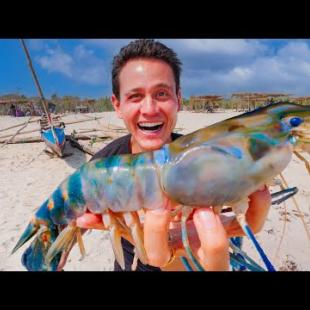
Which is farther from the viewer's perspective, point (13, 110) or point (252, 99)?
point (252, 99)

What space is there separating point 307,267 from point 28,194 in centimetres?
637

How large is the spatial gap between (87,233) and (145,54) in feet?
11.9

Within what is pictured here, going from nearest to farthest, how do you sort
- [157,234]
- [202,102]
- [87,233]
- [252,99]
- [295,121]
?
[295,121] < [157,234] < [87,233] < [252,99] < [202,102]

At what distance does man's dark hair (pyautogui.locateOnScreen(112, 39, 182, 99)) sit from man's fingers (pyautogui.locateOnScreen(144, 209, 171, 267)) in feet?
4.09

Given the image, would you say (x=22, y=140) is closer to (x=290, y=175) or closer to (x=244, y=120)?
(x=290, y=175)

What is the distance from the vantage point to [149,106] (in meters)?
2.22

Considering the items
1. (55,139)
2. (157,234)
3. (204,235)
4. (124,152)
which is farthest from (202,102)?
(204,235)

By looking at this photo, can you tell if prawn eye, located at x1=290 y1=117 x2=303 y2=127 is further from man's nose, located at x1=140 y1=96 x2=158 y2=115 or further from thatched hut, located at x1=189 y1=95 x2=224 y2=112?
thatched hut, located at x1=189 y1=95 x2=224 y2=112

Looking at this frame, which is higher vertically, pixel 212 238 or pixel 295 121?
pixel 295 121

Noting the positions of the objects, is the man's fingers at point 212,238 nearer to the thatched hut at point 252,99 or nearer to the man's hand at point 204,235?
the man's hand at point 204,235

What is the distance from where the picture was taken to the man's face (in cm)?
223

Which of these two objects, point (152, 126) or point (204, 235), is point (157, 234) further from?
point (152, 126)

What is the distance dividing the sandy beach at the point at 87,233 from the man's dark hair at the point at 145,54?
4.94 ft

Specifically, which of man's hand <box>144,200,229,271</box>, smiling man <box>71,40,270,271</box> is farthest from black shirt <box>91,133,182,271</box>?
man's hand <box>144,200,229,271</box>
